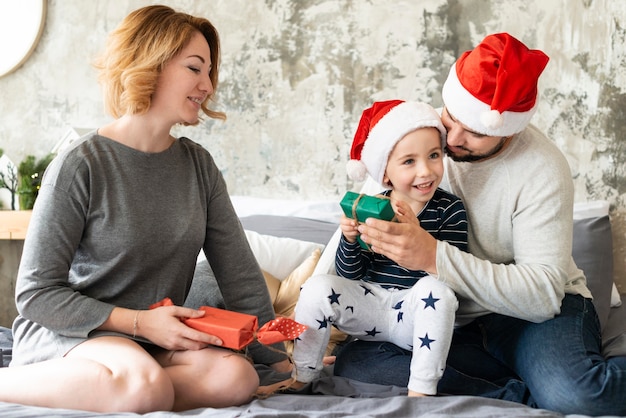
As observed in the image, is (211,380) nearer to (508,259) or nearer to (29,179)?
(508,259)

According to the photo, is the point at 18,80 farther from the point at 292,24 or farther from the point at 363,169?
the point at 363,169

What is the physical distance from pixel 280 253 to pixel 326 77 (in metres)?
0.94

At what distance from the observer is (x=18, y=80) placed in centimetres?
329

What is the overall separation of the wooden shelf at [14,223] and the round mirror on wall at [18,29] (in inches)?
29.3

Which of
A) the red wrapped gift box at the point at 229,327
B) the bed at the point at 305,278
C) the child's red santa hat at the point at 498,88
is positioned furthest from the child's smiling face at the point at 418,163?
the red wrapped gift box at the point at 229,327

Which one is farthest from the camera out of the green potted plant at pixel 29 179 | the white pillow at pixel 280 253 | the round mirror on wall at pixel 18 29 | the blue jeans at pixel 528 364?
the round mirror on wall at pixel 18 29

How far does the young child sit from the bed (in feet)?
0.34

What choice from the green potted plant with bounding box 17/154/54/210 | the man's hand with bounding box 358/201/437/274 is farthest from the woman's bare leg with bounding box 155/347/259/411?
the green potted plant with bounding box 17/154/54/210

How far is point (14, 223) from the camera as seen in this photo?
9.63 feet

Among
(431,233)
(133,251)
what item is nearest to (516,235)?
(431,233)

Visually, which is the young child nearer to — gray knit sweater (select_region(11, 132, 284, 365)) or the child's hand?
the child's hand

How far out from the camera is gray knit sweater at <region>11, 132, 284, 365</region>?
159 cm

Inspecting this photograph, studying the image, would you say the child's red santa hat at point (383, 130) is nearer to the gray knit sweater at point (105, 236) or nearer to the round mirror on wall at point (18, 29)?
the gray knit sweater at point (105, 236)

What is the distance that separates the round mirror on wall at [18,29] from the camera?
319 cm
